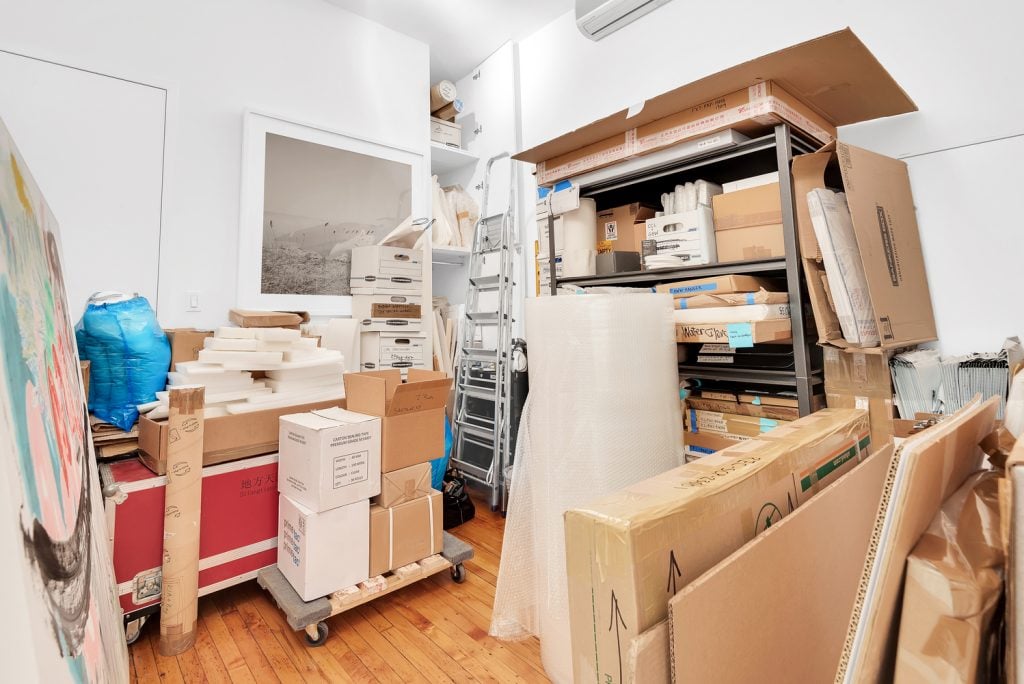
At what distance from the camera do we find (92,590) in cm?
64

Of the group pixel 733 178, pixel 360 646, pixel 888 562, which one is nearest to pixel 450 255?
pixel 733 178

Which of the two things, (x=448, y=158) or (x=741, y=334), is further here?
(x=448, y=158)

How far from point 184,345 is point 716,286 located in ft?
6.77

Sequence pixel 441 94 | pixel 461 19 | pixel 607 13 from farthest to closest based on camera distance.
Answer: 1. pixel 441 94
2. pixel 461 19
3. pixel 607 13

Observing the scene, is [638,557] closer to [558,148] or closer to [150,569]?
[150,569]

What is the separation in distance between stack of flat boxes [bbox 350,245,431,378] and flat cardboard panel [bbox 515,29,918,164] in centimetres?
127

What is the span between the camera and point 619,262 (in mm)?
1994

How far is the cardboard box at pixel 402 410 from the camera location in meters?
1.70

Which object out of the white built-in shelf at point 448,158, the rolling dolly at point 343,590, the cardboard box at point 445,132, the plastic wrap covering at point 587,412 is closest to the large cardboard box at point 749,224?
the plastic wrap covering at point 587,412

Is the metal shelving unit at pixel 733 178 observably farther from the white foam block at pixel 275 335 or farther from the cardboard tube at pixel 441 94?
the cardboard tube at pixel 441 94

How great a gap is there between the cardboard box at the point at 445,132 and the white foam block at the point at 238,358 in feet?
7.11

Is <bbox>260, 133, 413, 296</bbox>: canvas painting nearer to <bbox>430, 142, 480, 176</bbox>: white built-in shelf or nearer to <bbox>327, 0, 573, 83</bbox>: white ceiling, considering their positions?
<bbox>430, 142, 480, 176</bbox>: white built-in shelf

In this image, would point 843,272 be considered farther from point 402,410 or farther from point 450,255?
point 450,255

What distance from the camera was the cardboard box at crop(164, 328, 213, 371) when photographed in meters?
1.85
